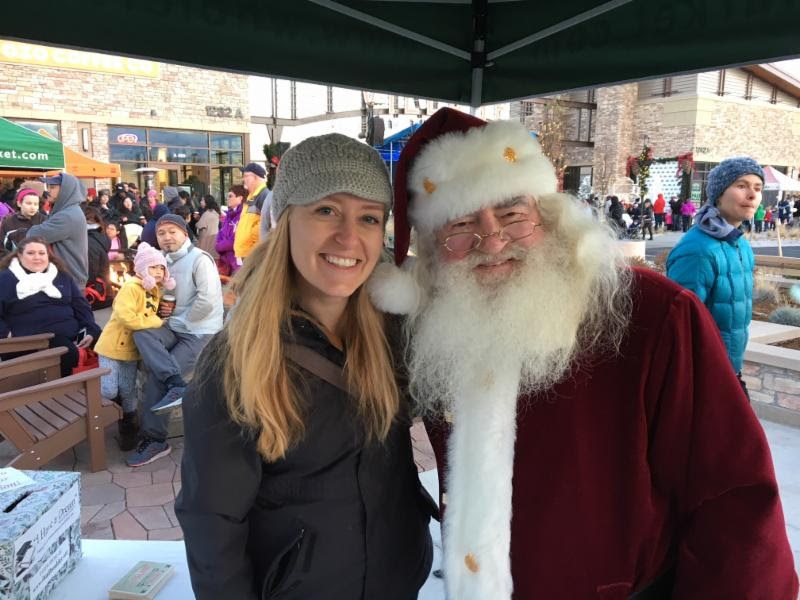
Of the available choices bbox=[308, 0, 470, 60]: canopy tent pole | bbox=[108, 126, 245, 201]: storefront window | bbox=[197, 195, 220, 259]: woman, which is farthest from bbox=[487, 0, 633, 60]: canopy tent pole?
bbox=[108, 126, 245, 201]: storefront window

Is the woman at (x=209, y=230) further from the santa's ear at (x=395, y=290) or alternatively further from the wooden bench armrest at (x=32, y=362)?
the santa's ear at (x=395, y=290)

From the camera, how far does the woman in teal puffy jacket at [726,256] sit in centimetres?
323

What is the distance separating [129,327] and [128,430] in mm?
767

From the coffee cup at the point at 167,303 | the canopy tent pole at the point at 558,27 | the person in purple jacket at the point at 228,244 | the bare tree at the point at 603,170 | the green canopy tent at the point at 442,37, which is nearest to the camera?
the green canopy tent at the point at 442,37

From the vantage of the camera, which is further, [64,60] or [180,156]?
[180,156]

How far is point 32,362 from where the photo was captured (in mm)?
3910

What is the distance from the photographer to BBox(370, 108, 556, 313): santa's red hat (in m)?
1.48

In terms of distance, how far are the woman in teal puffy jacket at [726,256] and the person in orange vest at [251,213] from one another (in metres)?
3.83

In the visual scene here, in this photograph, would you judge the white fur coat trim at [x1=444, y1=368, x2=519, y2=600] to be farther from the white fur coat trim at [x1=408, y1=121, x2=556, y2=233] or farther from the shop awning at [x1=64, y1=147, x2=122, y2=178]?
the shop awning at [x1=64, y1=147, x2=122, y2=178]

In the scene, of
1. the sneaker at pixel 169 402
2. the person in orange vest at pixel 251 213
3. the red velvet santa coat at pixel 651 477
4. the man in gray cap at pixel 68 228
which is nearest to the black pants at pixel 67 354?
the sneaker at pixel 169 402

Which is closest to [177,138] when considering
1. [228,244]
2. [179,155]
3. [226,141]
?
[179,155]

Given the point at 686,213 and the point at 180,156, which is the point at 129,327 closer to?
the point at 180,156

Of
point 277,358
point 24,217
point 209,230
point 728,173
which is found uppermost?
point 728,173

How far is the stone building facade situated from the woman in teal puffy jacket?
53.7 feet
